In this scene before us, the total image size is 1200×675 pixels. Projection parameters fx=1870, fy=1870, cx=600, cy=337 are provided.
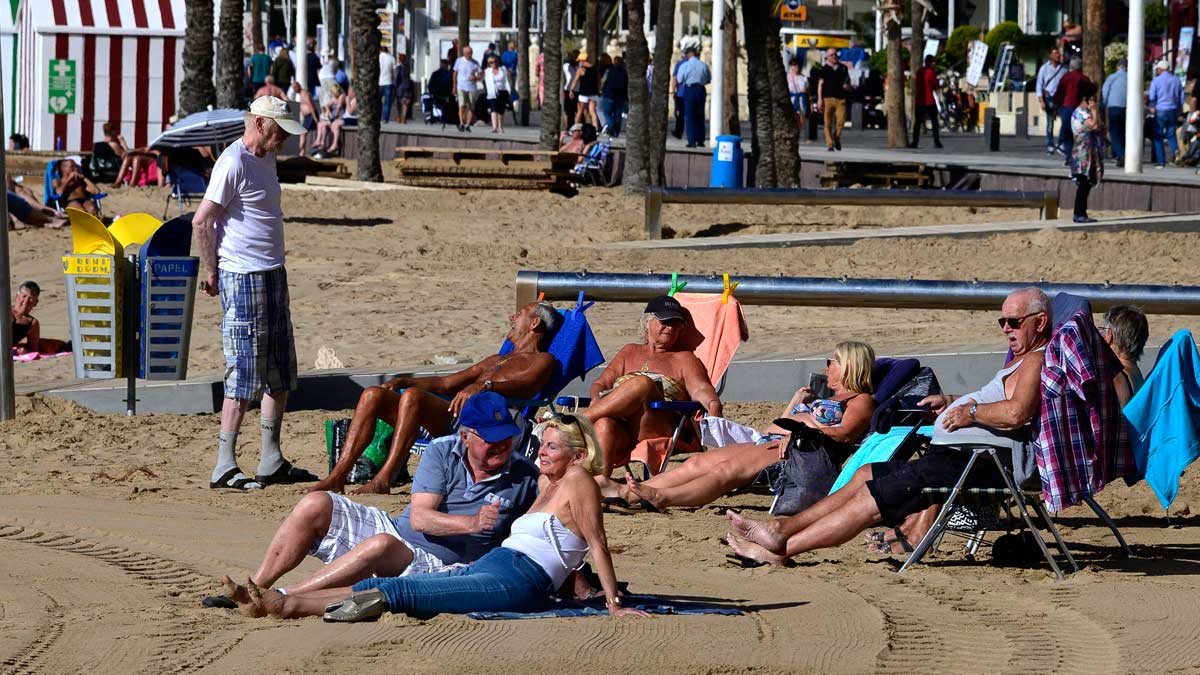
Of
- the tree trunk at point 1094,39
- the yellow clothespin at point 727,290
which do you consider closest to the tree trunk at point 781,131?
the tree trunk at point 1094,39

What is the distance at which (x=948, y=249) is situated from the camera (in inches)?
686

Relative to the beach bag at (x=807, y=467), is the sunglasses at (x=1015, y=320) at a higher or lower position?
higher

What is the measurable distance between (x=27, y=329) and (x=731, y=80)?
24.1 m

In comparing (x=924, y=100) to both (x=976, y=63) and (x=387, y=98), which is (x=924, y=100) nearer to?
(x=976, y=63)

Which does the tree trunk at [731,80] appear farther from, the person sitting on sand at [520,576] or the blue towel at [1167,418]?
the person sitting on sand at [520,576]

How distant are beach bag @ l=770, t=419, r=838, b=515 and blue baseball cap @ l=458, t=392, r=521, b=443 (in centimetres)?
199

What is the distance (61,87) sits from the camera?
25547 mm

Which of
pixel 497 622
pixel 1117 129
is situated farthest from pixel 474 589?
pixel 1117 129

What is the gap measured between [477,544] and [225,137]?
41.9 feet

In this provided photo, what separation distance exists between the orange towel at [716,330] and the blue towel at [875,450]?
182cm

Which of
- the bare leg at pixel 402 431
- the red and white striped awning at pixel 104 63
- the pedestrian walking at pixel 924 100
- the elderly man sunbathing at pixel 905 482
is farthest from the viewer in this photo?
the pedestrian walking at pixel 924 100

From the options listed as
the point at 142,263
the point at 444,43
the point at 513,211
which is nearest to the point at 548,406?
the point at 142,263

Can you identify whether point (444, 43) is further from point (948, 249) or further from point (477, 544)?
point (477, 544)

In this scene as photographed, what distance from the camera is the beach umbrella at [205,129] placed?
1752cm
